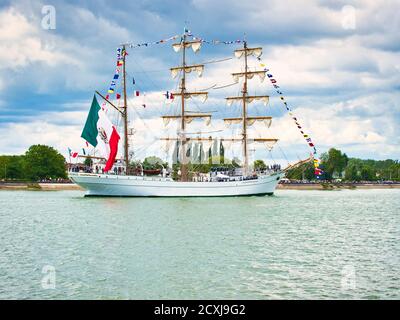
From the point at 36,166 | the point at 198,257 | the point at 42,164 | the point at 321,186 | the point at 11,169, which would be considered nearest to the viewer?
the point at 198,257

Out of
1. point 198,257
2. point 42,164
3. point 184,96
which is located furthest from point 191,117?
point 42,164

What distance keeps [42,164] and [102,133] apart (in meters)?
72.1

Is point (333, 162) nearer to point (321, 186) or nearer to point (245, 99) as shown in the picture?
point (321, 186)

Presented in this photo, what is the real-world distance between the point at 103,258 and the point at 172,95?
199 ft

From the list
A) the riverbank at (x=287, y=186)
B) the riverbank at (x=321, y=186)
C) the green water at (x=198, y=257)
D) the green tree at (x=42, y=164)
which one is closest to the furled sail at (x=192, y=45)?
the green water at (x=198, y=257)

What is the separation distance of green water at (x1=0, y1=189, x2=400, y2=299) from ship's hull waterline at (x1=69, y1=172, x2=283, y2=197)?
87.9ft

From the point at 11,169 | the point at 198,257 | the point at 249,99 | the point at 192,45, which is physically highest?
the point at 192,45

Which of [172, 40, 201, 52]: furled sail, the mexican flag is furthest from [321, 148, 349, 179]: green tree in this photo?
the mexican flag

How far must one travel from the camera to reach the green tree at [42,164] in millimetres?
135875

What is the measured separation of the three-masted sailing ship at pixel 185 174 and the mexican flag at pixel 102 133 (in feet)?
0.42

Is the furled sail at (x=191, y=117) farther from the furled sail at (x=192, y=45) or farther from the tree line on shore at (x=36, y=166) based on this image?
the tree line on shore at (x=36, y=166)

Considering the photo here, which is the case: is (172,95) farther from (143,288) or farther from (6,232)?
(143,288)

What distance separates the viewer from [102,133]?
Result: 7156cm
